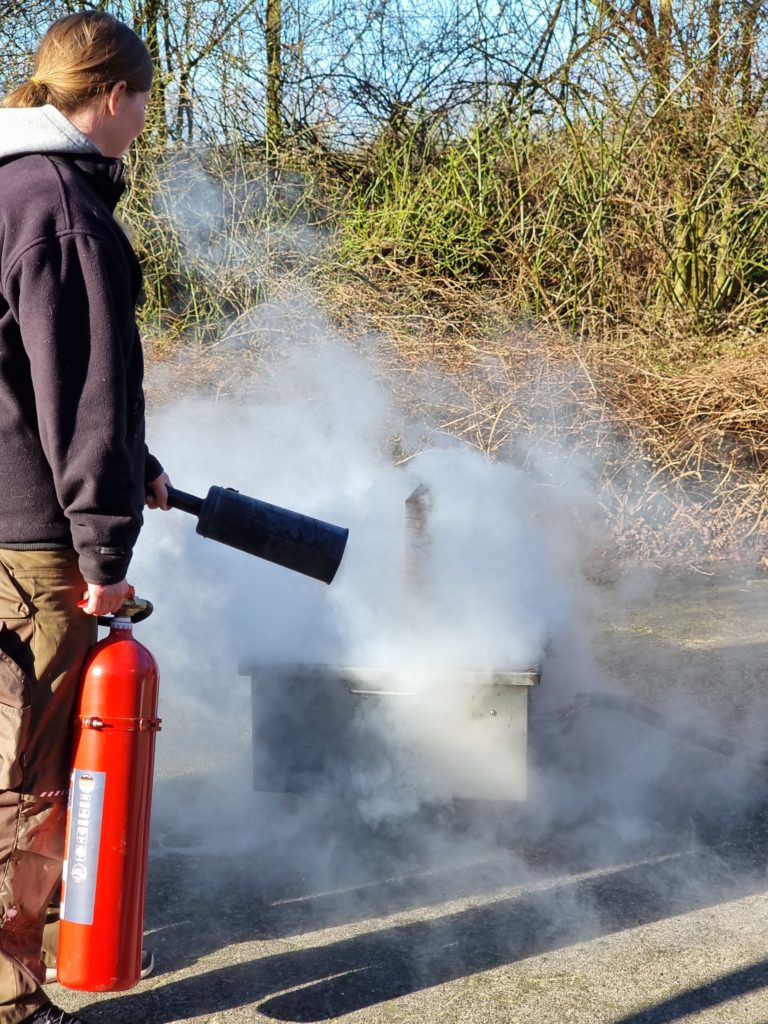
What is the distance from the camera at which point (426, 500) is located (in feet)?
9.60

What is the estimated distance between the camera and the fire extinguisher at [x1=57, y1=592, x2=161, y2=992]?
1.81 m

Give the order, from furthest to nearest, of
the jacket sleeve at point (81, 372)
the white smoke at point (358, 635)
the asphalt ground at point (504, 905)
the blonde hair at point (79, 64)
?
the white smoke at point (358, 635)
the asphalt ground at point (504, 905)
the blonde hair at point (79, 64)
the jacket sleeve at point (81, 372)

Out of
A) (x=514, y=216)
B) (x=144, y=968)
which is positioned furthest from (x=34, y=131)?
(x=514, y=216)

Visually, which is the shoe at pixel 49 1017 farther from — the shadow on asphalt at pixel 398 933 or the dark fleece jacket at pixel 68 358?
the dark fleece jacket at pixel 68 358

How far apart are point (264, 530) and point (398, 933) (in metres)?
1.03

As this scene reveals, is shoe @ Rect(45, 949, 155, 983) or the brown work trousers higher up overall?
the brown work trousers

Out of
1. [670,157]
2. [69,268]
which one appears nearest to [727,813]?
[69,268]

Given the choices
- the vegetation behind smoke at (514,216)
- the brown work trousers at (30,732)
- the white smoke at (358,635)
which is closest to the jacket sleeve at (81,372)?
the brown work trousers at (30,732)

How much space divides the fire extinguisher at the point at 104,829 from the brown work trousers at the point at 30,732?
0.04 m

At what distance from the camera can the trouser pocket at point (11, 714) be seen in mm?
1739

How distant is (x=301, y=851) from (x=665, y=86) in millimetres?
5704

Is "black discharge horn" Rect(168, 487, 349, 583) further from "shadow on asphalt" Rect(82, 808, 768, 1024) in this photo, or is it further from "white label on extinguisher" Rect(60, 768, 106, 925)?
"shadow on asphalt" Rect(82, 808, 768, 1024)

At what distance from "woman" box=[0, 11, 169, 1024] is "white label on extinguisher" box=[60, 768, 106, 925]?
6 centimetres

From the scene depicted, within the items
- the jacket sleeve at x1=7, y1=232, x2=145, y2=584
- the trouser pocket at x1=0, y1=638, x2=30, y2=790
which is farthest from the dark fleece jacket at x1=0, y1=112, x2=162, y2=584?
the trouser pocket at x1=0, y1=638, x2=30, y2=790
